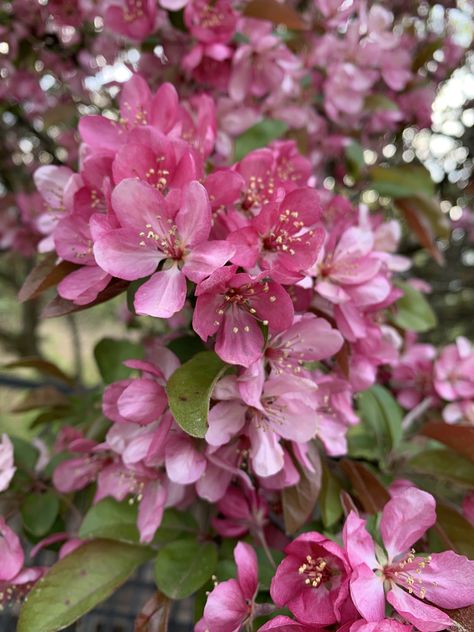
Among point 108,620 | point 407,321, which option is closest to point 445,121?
point 407,321

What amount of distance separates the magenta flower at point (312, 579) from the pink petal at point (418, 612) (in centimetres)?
5

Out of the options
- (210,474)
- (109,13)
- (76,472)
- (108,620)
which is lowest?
(108,620)

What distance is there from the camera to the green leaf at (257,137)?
3.16ft

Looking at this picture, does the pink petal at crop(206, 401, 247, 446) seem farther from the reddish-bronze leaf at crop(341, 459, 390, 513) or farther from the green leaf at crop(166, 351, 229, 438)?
the reddish-bronze leaf at crop(341, 459, 390, 513)

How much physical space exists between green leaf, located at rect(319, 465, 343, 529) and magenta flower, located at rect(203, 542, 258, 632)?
0.15 m

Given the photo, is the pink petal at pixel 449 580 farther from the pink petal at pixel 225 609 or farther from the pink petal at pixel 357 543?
the pink petal at pixel 225 609

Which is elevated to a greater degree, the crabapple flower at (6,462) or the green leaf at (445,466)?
the green leaf at (445,466)

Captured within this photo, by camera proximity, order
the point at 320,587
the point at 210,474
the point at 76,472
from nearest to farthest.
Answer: the point at 320,587
the point at 210,474
the point at 76,472

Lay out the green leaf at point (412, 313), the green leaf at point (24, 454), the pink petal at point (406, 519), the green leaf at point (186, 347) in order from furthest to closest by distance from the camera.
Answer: the green leaf at point (412, 313)
the green leaf at point (24, 454)
the green leaf at point (186, 347)
the pink petal at point (406, 519)

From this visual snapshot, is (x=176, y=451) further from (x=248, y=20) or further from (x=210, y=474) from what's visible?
(x=248, y=20)

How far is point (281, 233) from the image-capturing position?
662mm

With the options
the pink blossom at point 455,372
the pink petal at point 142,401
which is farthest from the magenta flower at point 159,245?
the pink blossom at point 455,372

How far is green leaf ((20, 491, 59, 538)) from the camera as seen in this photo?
87cm

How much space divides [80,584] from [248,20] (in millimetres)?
945
